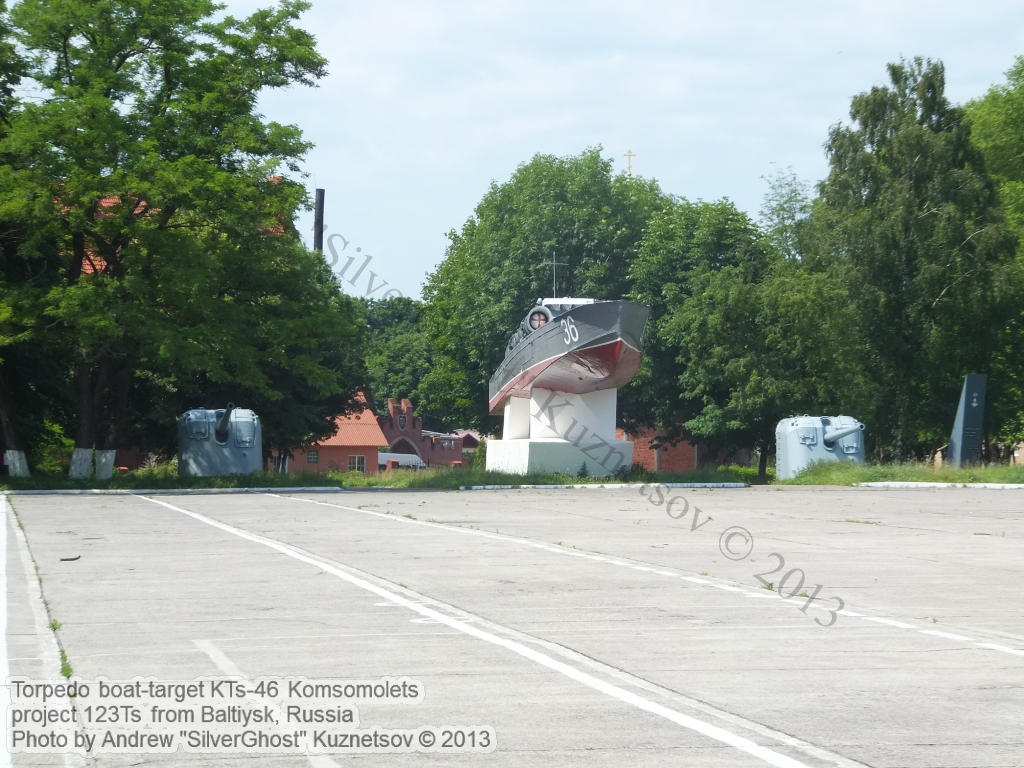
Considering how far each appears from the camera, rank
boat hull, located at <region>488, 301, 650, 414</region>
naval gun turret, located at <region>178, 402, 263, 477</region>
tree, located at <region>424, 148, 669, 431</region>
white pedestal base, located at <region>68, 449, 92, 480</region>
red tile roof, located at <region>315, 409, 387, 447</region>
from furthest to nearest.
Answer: red tile roof, located at <region>315, 409, 387, 447</region>
tree, located at <region>424, 148, 669, 431</region>
naval gun turret, located at <region>178, 402, 263, 477</region>
boat hull, located at <region>488, 301, 650, 414</region>
white pedestal base, located at <region>68, 449, 92, 480</region>

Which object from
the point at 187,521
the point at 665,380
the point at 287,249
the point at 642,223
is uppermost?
the point at 642,223

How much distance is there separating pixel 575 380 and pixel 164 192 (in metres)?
13.6

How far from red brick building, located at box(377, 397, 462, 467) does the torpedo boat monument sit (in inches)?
2234

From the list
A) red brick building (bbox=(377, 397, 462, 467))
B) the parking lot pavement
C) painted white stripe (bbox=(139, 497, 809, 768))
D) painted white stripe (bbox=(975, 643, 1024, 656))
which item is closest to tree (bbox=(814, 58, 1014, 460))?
the parking lot pavement

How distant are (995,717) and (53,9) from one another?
33.9 meters

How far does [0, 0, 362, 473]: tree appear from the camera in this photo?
31891 mm

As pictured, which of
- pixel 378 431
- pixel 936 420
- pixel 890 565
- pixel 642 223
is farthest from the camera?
pixel 378 431

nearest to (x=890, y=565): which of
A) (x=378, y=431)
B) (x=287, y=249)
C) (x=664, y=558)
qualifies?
(x=664, y=558)

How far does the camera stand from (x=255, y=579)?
11.9 m

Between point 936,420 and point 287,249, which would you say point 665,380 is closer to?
point 936,420

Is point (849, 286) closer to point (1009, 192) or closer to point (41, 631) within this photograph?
point (1009, 192)

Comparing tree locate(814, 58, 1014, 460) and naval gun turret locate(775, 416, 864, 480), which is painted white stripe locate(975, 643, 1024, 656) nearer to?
naval gun turret locate(775, 416, 864, 480)

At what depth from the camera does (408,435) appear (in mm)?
99125

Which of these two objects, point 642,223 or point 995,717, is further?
point 642,223
